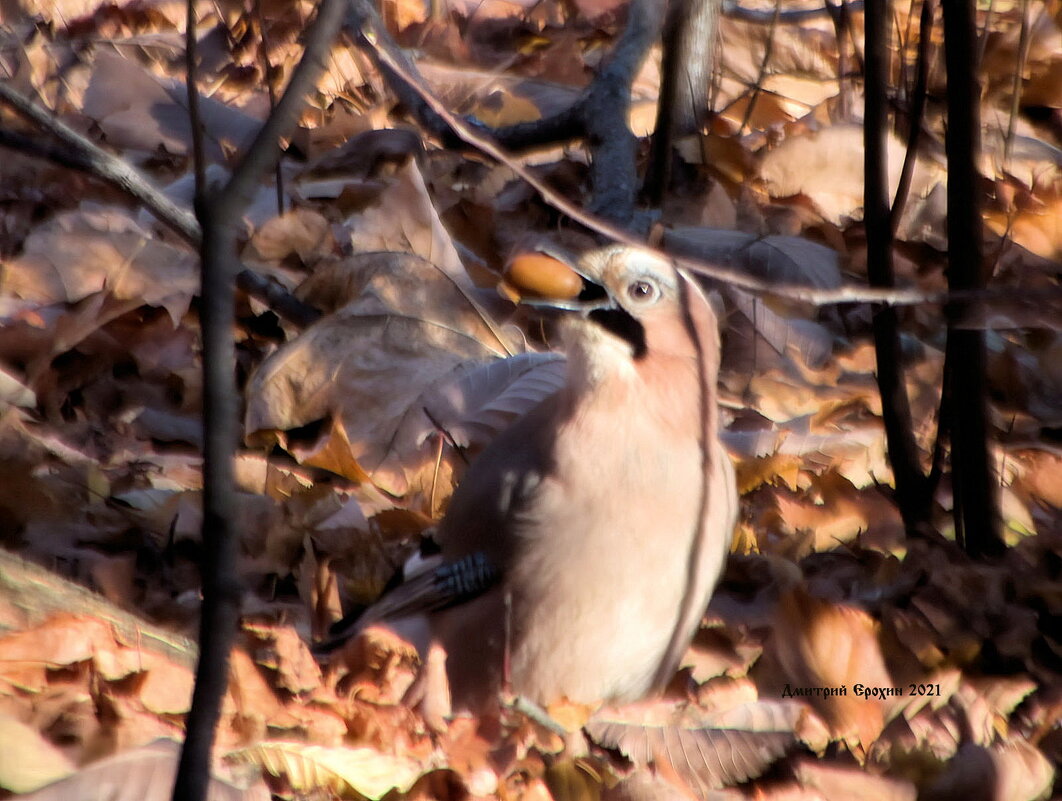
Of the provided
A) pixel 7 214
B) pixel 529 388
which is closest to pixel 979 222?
pixel 529 388

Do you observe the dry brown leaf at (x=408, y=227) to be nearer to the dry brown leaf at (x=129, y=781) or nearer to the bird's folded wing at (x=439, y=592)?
the bird's folded wing at (x=439, y=592)

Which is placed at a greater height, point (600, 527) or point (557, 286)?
point (557, 286)

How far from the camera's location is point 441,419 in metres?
3.42

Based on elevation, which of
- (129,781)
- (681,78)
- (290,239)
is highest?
(681,78)

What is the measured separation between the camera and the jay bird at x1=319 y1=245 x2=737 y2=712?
8.18ft

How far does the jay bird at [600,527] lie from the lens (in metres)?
2.49

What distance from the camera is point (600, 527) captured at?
98.0 inches

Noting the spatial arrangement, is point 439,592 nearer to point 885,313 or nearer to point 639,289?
point 639,289

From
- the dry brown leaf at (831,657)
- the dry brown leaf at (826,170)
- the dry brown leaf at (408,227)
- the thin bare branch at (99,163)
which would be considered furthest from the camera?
the dry brown leaf at (826,170)

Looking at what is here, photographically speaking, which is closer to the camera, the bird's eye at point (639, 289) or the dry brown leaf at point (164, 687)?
the dry brown leaf at point (164, 687)

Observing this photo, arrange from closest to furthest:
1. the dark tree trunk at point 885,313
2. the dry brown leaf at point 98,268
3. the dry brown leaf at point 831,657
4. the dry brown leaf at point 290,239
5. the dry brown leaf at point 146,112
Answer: the dry brown leaf at point 831,657, the dark tree trunk at point 885,313, the dry brown leaf at point 98,268, the dry brown leaf at point 290,239, the dry brown leaf at point 146,112

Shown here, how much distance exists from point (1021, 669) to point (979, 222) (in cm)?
97

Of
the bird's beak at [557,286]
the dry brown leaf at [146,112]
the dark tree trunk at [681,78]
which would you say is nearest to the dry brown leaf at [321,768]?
the bird's beak at [557,286]

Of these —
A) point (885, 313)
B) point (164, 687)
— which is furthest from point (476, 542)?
point (885, 313)
